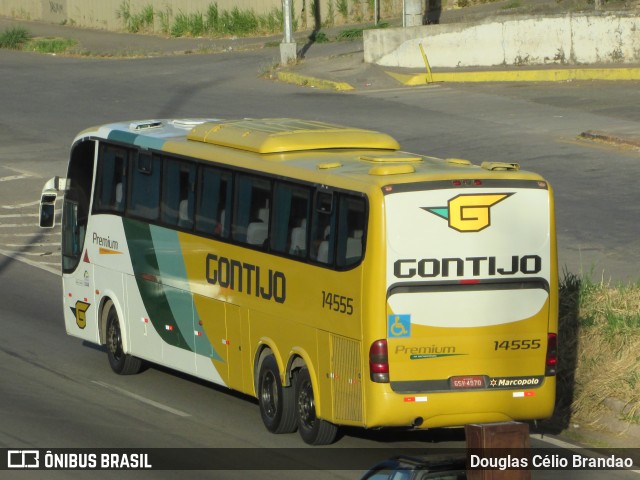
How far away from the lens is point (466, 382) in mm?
13344

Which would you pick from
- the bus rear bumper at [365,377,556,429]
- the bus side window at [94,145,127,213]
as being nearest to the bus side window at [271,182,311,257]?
the bus rear bumper at [365,377,556,429]

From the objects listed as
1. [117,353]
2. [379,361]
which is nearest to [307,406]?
[379,361]

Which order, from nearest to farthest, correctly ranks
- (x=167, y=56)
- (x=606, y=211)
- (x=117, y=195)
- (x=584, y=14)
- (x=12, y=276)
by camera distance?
(x=117, y=195), (x=12, y=276), (x=606, y=211), (x=584, y=14), (x=167, y=56)

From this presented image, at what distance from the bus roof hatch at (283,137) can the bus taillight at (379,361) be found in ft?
9.94

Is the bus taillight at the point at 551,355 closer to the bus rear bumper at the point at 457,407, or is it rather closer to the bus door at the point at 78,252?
the bus rear bumper at the point at 457,407

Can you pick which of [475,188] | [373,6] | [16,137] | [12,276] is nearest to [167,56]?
[373,6]

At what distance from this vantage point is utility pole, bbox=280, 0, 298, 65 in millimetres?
42531

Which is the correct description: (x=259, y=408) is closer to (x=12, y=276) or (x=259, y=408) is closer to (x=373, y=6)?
(x=12, y=276)

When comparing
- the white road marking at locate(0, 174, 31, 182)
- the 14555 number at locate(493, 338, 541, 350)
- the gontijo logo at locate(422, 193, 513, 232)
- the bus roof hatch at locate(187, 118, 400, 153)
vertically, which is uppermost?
the bus roof hatch at locate(187, 118, 400, 153)

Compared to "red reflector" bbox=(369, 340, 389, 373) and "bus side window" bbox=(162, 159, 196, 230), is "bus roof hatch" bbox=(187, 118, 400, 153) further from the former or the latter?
"red reflector" bbox=(369, 340, 389, 373)

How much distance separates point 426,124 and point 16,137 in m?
10.5

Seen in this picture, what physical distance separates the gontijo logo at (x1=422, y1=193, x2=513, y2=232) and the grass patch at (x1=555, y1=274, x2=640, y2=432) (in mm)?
2920

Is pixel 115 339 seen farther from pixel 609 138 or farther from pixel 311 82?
pixel 311 82

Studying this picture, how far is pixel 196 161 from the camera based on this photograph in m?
16.2
